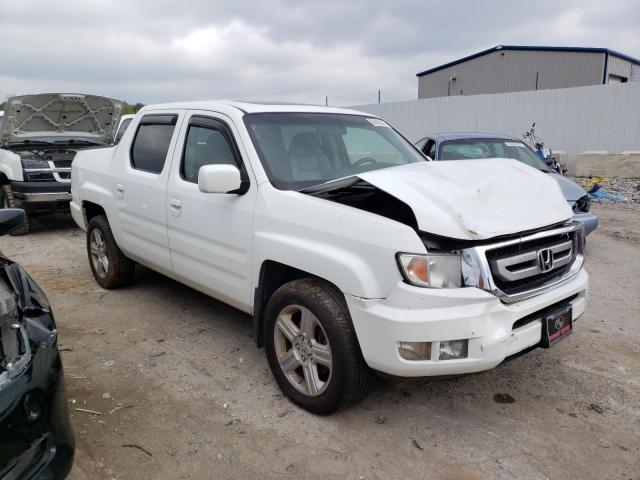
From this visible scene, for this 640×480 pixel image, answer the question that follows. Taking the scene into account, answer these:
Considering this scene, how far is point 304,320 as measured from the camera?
305cm

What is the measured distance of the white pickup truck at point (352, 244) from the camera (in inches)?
102

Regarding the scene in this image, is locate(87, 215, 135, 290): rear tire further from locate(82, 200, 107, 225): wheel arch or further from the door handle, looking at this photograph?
the door handle

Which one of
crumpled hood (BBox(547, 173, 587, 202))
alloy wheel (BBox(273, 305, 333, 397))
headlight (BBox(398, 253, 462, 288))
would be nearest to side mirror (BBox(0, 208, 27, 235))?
alloy wheel (BBox(273, 305, 333, 397))

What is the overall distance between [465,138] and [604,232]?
2834mm

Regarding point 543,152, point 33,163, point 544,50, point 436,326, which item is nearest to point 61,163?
point 33,163

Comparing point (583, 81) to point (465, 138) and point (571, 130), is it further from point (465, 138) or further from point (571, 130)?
point (465, 138)

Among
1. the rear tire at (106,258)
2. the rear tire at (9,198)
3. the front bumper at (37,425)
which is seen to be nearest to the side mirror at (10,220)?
the front bumper at (37,425)

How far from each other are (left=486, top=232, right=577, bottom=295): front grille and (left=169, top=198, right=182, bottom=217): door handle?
2329 millimetres

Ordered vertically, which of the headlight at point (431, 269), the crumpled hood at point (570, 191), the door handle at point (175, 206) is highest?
the door handle at point (175, 206)

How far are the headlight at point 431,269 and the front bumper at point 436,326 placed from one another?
5 centimetres

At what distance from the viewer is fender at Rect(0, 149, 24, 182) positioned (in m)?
8.10

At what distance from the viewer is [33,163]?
8.20 meters

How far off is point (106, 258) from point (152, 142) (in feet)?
5.02

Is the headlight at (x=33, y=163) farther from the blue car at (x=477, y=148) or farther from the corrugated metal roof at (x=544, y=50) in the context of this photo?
the corrugated metal roof at (x=544, y=50)
